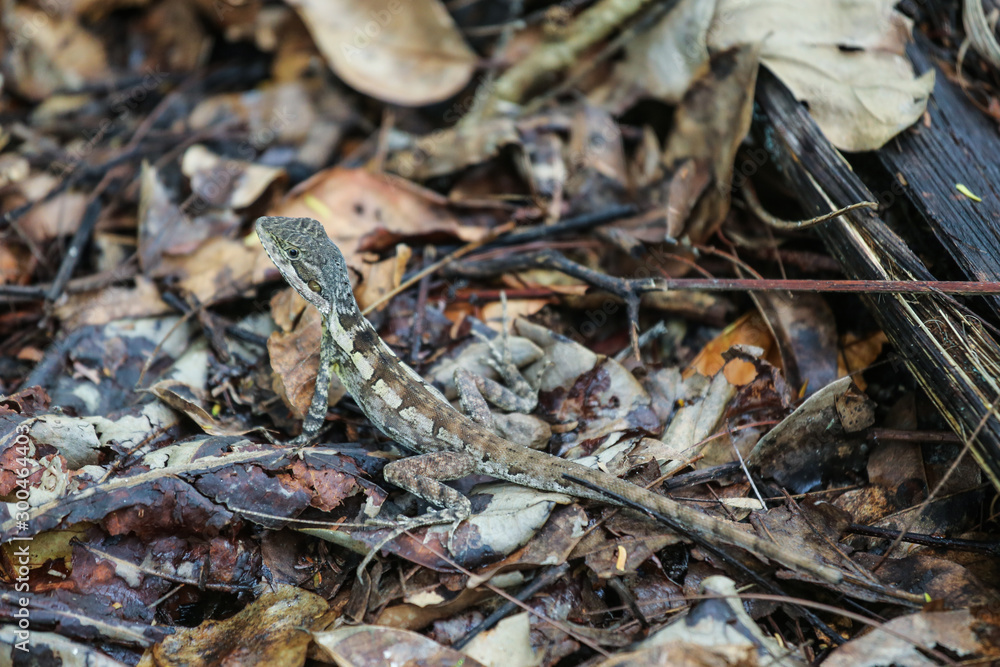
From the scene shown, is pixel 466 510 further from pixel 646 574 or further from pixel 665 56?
pixel 665 56

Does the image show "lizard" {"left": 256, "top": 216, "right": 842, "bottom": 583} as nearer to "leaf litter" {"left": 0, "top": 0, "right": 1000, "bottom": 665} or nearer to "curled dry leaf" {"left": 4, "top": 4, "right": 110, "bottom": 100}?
"leaf litter" {"left": 0, "top": 0, "right": 1000, "bottom": 665}

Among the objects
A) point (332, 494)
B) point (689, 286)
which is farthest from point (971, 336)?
point (332, 494)

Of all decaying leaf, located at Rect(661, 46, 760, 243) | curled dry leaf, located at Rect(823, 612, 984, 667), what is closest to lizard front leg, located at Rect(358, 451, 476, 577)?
curled dry leaf, located at Rect(823, 612, 984, 667)

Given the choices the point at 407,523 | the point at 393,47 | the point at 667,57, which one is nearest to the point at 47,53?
the point at 393,47

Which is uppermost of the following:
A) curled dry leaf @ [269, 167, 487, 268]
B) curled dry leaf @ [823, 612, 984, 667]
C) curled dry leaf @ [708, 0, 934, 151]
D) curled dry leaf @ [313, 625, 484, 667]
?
curled dry leaf @ [708, 0, 934, 151]

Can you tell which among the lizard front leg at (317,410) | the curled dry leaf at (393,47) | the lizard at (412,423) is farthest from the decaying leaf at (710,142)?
the lizard front leg at (317,410)

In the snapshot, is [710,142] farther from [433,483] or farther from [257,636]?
[257,636]

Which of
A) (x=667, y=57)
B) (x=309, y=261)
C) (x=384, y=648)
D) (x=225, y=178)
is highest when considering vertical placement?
(x=667, y=57)
